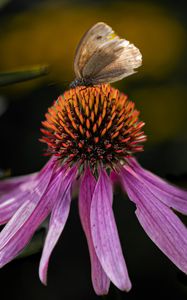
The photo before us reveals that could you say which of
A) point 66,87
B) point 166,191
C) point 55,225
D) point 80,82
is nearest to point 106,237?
point 55,225

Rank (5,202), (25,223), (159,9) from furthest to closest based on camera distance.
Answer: (159,9) < (5,202) < (25,223)

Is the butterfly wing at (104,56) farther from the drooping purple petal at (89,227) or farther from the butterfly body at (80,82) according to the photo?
the drooping purple petal at (89,227)

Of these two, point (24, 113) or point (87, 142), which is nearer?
point (87, 142)

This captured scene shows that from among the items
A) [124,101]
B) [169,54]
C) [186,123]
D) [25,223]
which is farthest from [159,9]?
[25,223]

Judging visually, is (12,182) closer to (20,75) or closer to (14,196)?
(14,196)

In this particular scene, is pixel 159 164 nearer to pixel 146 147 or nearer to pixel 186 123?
pixel 146 147

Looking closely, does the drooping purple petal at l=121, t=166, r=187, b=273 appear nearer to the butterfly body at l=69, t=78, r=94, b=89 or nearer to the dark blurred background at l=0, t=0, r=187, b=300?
the dark blurred background at l=0, t=0, r=187, b=300
